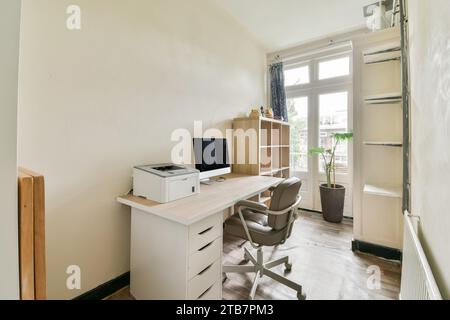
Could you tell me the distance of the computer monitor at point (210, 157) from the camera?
200cm

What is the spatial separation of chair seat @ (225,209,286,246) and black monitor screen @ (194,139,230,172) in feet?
2.01

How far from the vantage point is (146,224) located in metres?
1.44

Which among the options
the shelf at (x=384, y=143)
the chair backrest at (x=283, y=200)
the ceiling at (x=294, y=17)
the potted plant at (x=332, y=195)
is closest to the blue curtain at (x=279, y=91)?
the ceiling at (x=294, y=17)

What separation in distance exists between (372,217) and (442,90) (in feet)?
6.25

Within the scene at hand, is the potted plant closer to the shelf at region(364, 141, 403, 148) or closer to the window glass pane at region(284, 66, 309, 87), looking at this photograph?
the shelf at region(364, 141, 403, 148)

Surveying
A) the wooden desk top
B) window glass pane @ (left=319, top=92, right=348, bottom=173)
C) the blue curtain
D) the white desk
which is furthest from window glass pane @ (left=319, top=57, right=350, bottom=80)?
the white desk

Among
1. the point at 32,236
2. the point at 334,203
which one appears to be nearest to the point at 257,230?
the point at 32,236

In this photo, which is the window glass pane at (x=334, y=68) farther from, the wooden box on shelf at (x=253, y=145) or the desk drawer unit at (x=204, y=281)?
the desk drawer unit at (x=204, y=281)

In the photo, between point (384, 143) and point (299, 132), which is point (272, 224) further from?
point (299, 132)

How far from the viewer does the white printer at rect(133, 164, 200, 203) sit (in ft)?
4.68
